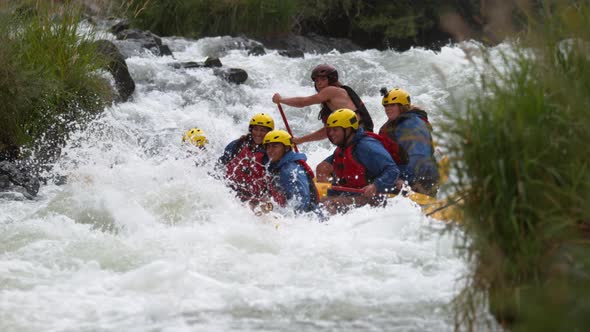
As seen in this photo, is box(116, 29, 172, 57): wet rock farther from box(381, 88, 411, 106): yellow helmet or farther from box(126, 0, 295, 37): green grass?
box(381, 88, 411, 106): yellow helmet

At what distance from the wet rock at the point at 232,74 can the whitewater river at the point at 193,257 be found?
2792 millimetres

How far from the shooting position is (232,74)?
1170 centimetres

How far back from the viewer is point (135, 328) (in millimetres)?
3775

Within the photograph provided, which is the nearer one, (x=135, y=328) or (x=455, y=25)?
(x=455, y=25)

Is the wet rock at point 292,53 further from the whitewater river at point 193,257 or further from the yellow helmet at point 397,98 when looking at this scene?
the yellow helmet at point 397,98

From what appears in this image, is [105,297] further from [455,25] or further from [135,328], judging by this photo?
[455,25]

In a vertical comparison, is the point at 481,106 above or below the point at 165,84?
below

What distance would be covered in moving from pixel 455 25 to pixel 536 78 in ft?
1.38

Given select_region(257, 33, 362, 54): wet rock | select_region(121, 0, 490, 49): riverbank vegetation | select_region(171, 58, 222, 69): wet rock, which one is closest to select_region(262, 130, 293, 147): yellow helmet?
select_region(171, 58, 222, 69): wet rock

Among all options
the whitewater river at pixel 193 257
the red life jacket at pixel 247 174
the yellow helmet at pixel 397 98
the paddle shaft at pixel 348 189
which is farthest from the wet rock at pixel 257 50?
the paddle shaft at pixel 348 189

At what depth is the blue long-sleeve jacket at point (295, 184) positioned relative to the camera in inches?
237

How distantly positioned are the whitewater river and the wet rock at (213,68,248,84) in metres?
2.79

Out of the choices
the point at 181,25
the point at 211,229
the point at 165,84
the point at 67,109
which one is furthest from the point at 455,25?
the point at 181,25

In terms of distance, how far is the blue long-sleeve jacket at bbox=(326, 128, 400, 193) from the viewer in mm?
6270
